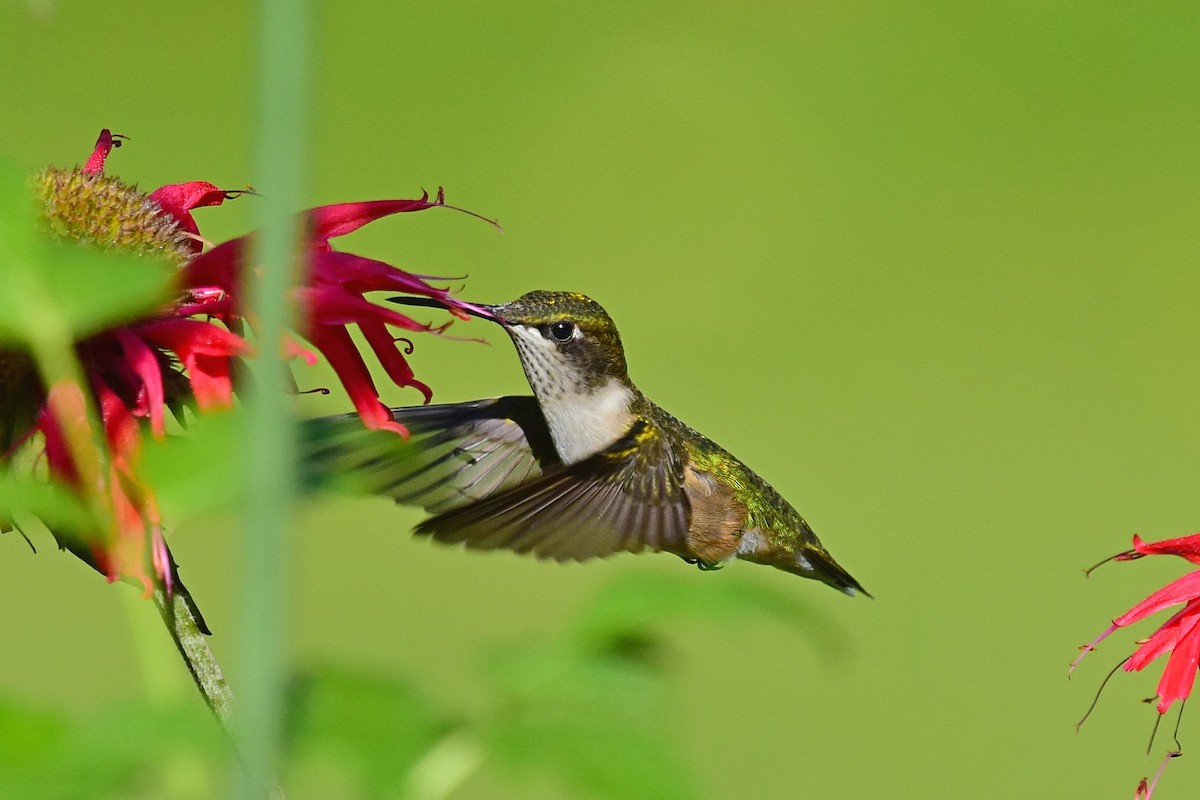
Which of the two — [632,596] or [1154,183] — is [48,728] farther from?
[1154,183]

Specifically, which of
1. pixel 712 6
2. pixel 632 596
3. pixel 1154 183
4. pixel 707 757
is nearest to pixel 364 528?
pixel 707 757

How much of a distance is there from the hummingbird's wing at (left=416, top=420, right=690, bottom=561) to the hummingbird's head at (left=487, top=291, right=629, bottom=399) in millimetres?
41

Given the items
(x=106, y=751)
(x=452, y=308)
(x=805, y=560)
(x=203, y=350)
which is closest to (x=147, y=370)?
(x=203, y=350)

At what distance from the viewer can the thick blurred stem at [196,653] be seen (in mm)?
428

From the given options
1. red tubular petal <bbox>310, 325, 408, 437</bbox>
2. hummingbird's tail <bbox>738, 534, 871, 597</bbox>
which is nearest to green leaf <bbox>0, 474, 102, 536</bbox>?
red tubular petal <bbox>310, 325, 408, 437</bbox>

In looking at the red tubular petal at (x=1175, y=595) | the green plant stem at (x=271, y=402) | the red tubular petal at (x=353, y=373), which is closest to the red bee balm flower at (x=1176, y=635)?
the red tubular petal at (x=1175, y=595)

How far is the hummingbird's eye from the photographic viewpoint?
83 cm

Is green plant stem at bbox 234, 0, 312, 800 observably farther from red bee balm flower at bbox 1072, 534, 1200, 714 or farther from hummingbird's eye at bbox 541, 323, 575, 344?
hummingbird's eye at bbox 541, 323, 575, 344

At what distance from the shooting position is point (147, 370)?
1.69 ft

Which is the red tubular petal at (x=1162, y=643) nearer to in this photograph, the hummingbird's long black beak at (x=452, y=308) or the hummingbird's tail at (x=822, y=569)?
the hummingbird's long black beak at (x=452, y=308)

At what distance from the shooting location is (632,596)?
0.39 m

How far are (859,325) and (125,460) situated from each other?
2.97 m

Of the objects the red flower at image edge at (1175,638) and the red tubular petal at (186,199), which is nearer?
the red flower at image edge at (1175,638)

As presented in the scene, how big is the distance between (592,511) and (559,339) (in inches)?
3.9
